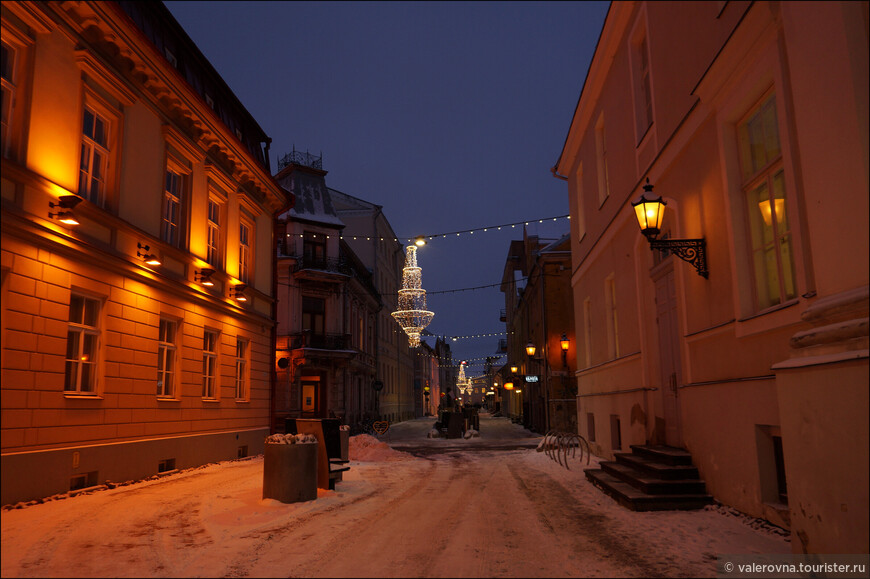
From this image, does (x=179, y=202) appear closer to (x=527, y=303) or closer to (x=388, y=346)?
(x=527, y=303)

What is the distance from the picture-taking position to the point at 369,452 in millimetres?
15750

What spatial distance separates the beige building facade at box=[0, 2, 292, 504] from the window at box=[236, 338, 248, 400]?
136 mm

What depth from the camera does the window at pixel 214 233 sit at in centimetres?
1485

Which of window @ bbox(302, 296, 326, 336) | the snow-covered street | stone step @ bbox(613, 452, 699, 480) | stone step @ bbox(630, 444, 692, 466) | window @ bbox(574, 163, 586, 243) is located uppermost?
window @ bbox(574, 163, 586, 243)

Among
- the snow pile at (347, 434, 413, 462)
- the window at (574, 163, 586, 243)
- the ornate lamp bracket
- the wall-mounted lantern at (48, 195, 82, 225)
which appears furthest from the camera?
the window at (574, 163, 586, 243)

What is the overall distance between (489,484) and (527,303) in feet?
82.3

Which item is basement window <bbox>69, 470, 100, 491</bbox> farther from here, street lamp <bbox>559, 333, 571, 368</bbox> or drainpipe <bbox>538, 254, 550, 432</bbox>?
drainpipe <bbox>538, 254, 550, 432</bbox>

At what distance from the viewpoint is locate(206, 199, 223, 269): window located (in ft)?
48.7

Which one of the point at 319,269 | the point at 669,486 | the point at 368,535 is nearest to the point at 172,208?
the point at 368,535

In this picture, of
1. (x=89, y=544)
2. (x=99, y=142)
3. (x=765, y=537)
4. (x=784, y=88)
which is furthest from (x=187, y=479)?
(x=784, y=88)

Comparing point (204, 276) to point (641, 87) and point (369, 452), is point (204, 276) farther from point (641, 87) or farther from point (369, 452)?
point (641, 87)

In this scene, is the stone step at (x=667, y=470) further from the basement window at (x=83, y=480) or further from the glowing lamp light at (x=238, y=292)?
the glowing lamp light at (x=238, y=292)

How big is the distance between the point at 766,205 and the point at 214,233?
12672mm

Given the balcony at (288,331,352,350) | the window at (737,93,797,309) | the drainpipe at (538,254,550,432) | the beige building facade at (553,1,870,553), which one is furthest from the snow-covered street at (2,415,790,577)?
the balcony at (288,331,352,350)
